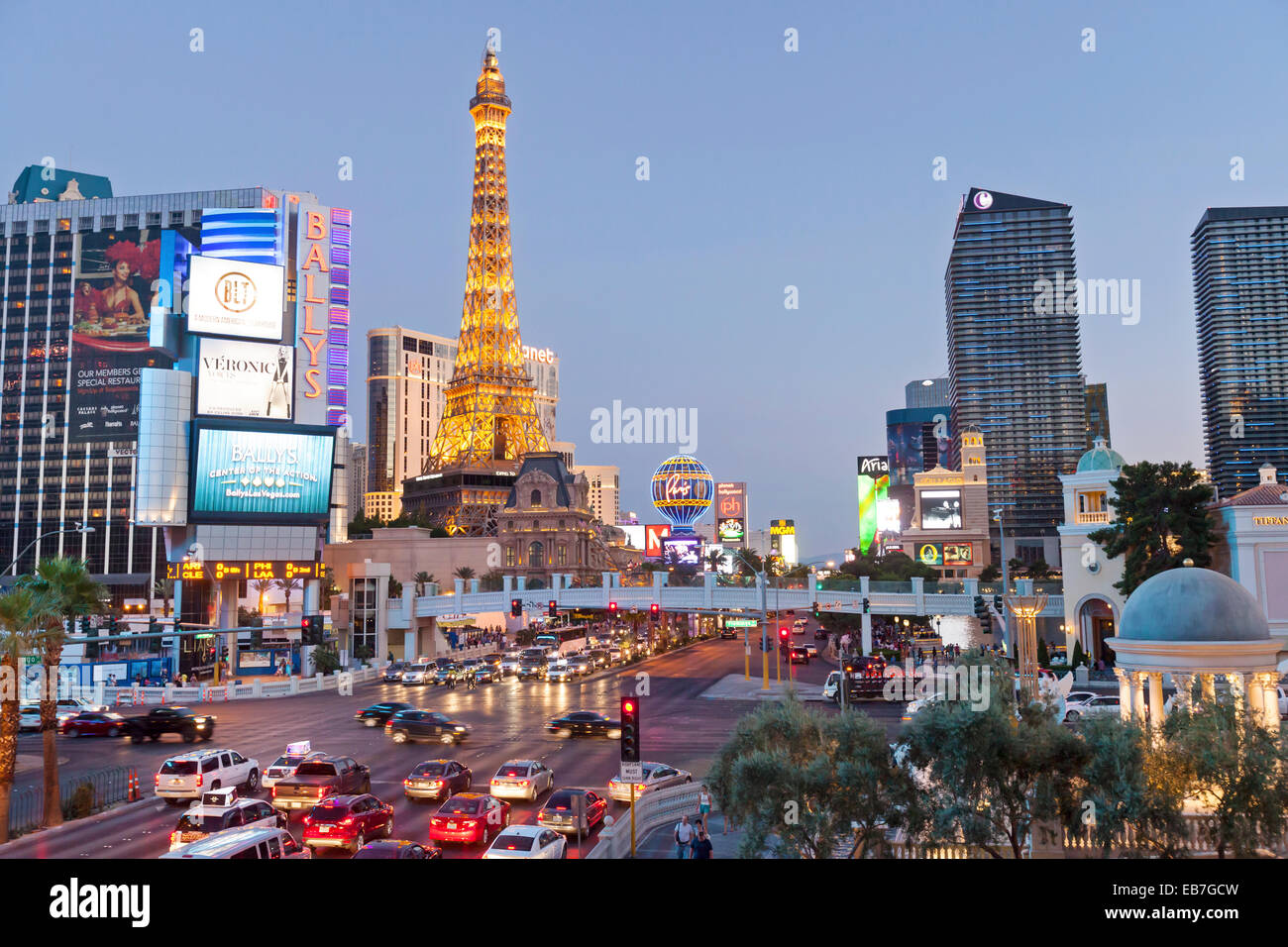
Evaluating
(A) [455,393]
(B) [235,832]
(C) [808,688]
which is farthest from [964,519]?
(B) [235,832]

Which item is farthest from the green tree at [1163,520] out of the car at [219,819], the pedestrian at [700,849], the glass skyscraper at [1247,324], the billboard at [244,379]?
the glass skyscraper at [1247,324]

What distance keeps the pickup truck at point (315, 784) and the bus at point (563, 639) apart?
44709mm

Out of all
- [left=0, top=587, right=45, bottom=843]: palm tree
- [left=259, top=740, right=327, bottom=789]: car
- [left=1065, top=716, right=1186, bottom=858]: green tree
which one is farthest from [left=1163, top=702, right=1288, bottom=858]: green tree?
[left=0, top=587, right=45, bottom=843]: palm tree

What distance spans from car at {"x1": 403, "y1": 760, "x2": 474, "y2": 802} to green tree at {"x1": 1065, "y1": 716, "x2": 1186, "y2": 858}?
16.5 m

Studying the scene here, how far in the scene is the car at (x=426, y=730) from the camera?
35594 mm

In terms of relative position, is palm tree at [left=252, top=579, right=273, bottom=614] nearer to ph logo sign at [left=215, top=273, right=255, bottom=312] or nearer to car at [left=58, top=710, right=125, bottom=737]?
ph logo sign at [left=215, top=273, right=255, bottom=312]

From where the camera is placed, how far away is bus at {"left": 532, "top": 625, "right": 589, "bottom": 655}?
7638 centimetres

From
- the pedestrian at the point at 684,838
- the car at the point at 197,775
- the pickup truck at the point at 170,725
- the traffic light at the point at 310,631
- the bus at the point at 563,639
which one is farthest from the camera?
the bus at the point at 563,639

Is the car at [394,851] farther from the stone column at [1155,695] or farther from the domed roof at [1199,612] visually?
the domed roof at [1199,612]

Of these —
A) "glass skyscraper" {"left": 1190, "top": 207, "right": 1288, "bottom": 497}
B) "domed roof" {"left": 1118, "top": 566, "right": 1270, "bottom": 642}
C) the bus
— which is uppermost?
"glass skyscraper" {"left": 1190, "top": 207, "right": 1288, "bottom": 497}

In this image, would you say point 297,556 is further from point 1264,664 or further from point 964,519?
point 964,519

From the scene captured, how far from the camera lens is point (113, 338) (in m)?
138

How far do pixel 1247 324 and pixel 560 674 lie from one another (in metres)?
162
